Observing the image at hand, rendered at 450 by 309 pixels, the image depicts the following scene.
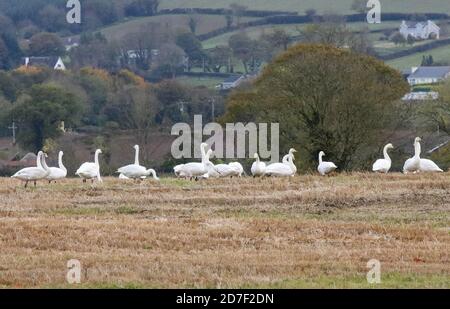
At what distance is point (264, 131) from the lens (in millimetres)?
55906

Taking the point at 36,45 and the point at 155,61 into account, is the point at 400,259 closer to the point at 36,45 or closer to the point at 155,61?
the point at 155,61

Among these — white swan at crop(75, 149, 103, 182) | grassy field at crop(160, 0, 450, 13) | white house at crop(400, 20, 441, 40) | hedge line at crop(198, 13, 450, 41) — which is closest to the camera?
white swan at crop(75, 149, 103, 182)

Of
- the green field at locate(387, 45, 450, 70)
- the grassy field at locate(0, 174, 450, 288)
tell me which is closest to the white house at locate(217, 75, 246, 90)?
the green field at locate(387, 45, 450, 70)

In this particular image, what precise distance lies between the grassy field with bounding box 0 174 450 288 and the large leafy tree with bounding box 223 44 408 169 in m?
17.1

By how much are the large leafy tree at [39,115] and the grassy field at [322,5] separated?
6961 cm

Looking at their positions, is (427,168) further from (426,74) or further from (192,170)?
(426,74)

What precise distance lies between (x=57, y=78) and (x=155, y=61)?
41.6 metres

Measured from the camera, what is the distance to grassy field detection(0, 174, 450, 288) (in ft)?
60.5

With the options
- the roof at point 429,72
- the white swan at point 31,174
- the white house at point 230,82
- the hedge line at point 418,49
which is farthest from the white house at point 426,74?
the white swan at point 31,174

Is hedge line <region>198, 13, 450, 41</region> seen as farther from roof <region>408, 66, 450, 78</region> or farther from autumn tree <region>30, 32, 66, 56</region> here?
roof <region>408, 66, 450, 78</region>

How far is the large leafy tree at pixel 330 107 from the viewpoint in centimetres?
5047

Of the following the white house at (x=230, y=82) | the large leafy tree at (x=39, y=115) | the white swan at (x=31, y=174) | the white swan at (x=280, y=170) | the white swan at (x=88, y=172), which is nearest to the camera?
the white swan at (x=31, y=174)

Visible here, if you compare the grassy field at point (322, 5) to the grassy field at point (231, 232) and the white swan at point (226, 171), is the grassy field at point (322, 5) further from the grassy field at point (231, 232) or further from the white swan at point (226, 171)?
the grassy field at point (231, 232)
